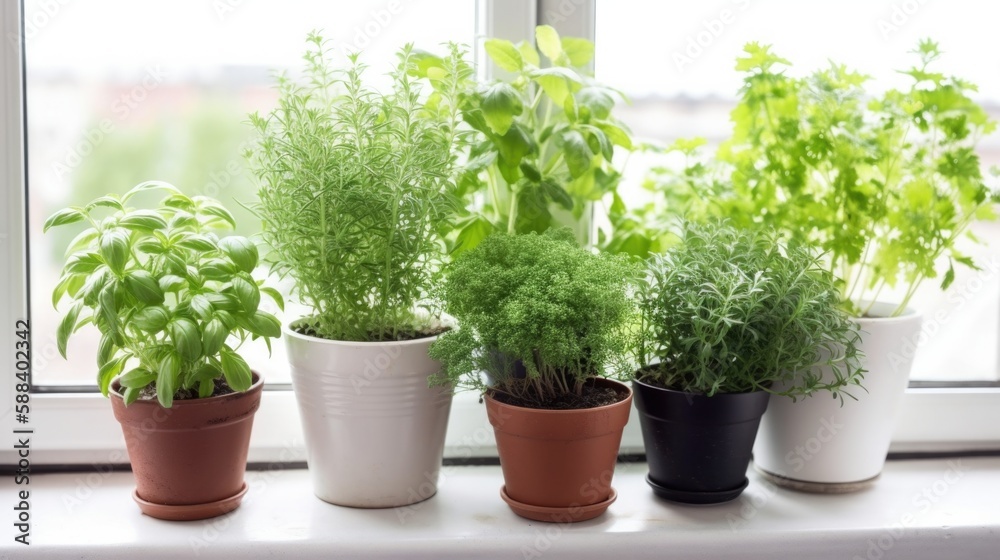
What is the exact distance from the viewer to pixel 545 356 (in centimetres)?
98

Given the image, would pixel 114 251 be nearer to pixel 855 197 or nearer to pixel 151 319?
pixel 151 319

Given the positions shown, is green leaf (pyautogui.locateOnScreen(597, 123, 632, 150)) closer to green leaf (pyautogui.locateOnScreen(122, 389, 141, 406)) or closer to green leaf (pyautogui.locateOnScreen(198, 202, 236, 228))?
green leaf (pyautogui.locateOnScreen(198, 202, 236, 228))

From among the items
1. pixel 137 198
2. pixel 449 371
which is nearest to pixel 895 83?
pixel 449 371

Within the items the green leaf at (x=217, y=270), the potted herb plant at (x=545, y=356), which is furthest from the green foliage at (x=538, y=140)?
the green leaf at (x=217, y=270)

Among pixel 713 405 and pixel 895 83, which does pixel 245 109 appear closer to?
pixel 713 405

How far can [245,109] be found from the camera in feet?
4.17

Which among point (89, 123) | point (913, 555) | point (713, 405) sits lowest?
point (913, 555)

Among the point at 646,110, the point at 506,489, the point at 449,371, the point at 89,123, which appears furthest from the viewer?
the point at 646,110

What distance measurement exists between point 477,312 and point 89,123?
0.69 m

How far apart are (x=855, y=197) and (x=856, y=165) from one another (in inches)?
3.2

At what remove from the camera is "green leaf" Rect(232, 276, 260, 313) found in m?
1.00

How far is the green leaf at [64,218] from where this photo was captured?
1.00m

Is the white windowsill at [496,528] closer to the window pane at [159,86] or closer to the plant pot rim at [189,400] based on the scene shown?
the plant pot rim at [189,400]

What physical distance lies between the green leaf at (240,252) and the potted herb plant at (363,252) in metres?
0.06
